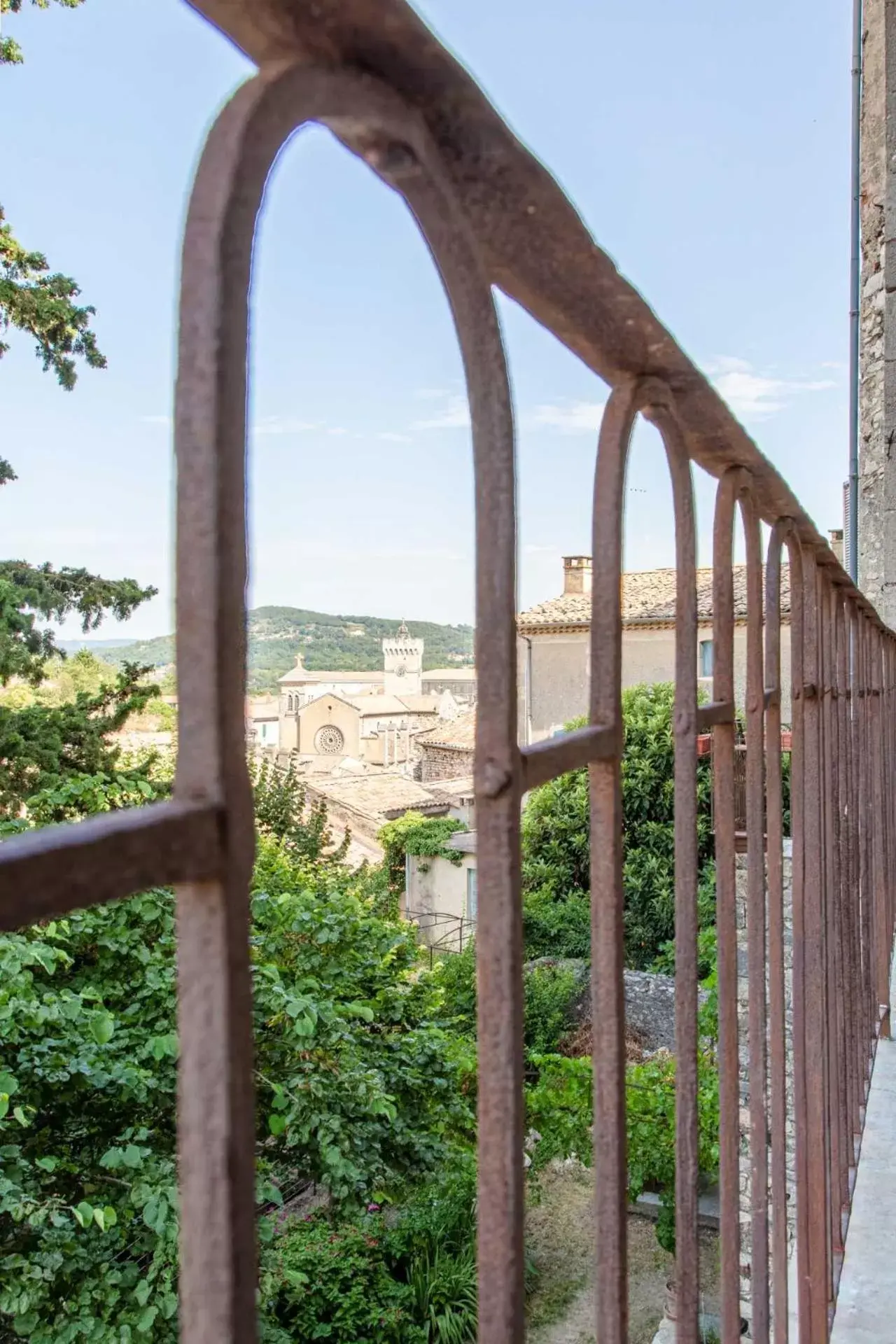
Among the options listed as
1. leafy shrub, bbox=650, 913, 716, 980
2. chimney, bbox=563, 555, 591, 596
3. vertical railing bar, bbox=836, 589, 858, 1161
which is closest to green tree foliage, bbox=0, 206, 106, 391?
leafy shrub, bbox=650, 913, 716, 980

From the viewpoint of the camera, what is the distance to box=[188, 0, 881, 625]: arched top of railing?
8.7 inches

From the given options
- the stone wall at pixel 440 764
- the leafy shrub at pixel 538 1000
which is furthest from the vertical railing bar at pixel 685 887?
the stone wall at pixel 440 764

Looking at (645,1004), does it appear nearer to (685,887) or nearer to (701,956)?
(701,956)

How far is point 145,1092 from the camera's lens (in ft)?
13.3

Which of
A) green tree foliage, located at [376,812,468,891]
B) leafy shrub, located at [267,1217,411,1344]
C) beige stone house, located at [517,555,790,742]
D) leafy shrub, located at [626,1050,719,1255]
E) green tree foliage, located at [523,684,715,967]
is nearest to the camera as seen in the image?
leafy shrub, located at [626,1050,719,1255]

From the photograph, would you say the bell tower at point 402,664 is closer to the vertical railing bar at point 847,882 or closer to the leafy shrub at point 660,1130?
the leafy shrub at point 660,1130

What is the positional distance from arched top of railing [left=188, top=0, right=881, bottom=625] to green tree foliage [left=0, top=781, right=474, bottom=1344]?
9.70 ft

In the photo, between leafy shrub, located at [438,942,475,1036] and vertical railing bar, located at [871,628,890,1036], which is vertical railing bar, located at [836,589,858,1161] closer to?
vertical railing bar, located at [871,628,890,1036]

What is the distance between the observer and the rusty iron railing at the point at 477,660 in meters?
0.20

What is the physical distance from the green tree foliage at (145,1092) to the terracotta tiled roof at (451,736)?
27.6ft

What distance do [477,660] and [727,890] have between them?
0.39 metres

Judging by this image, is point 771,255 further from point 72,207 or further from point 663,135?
point 72,207

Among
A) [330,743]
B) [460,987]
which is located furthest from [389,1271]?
[330,743]

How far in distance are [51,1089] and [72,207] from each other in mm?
3802
